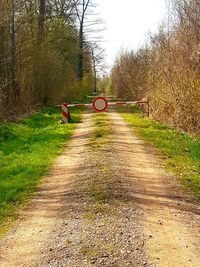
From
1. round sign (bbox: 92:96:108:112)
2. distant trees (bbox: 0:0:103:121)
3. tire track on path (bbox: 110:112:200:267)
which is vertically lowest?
tire track on path (bbox: 110:112:200:267)

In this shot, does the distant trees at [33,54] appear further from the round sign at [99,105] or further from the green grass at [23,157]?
the round sign at [99,105]

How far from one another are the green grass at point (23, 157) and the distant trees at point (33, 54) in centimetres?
304

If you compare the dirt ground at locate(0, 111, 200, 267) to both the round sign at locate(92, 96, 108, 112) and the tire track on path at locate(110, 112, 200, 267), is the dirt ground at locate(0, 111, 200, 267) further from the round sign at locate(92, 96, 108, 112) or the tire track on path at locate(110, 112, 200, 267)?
the round sign at locate(92, 96, 108, 112)

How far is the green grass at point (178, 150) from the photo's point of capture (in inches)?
320

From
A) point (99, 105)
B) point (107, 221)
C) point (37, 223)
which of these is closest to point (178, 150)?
point (107, 221)

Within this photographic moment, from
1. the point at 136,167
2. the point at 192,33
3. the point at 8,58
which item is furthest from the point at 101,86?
the point at 136,167

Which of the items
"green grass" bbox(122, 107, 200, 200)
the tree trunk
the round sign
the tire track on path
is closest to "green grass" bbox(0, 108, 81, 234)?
the tire track on path

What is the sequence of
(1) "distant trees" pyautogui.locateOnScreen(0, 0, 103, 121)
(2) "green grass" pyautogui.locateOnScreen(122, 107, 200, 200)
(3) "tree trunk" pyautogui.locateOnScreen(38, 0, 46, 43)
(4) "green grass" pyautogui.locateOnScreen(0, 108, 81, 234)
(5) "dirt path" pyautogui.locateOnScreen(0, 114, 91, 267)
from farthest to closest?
(3) "tree trunk" pyautogui.locateOnScreen(38, 0, 46, 43) → (1) "distant trees" pyautogui.locateOnScreen(0, 0, 103, 121) → (2) "green grass" pyautogui.locateOnScreen(122, 107, 200, 200) → (4) "green grass" pyautogui.locateOnScreen(0, 108, 81, 234) → (5) "dirt path" pyautogui.locateOnScreen(0, 114, 91, 267)

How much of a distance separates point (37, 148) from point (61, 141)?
5.31 feet

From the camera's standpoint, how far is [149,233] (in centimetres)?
517

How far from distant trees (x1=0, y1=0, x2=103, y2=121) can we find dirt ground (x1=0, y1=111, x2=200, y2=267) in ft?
35.0

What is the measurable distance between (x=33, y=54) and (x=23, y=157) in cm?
1427

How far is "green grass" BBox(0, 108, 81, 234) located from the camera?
7023mm

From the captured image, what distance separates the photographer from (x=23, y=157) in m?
10.4
